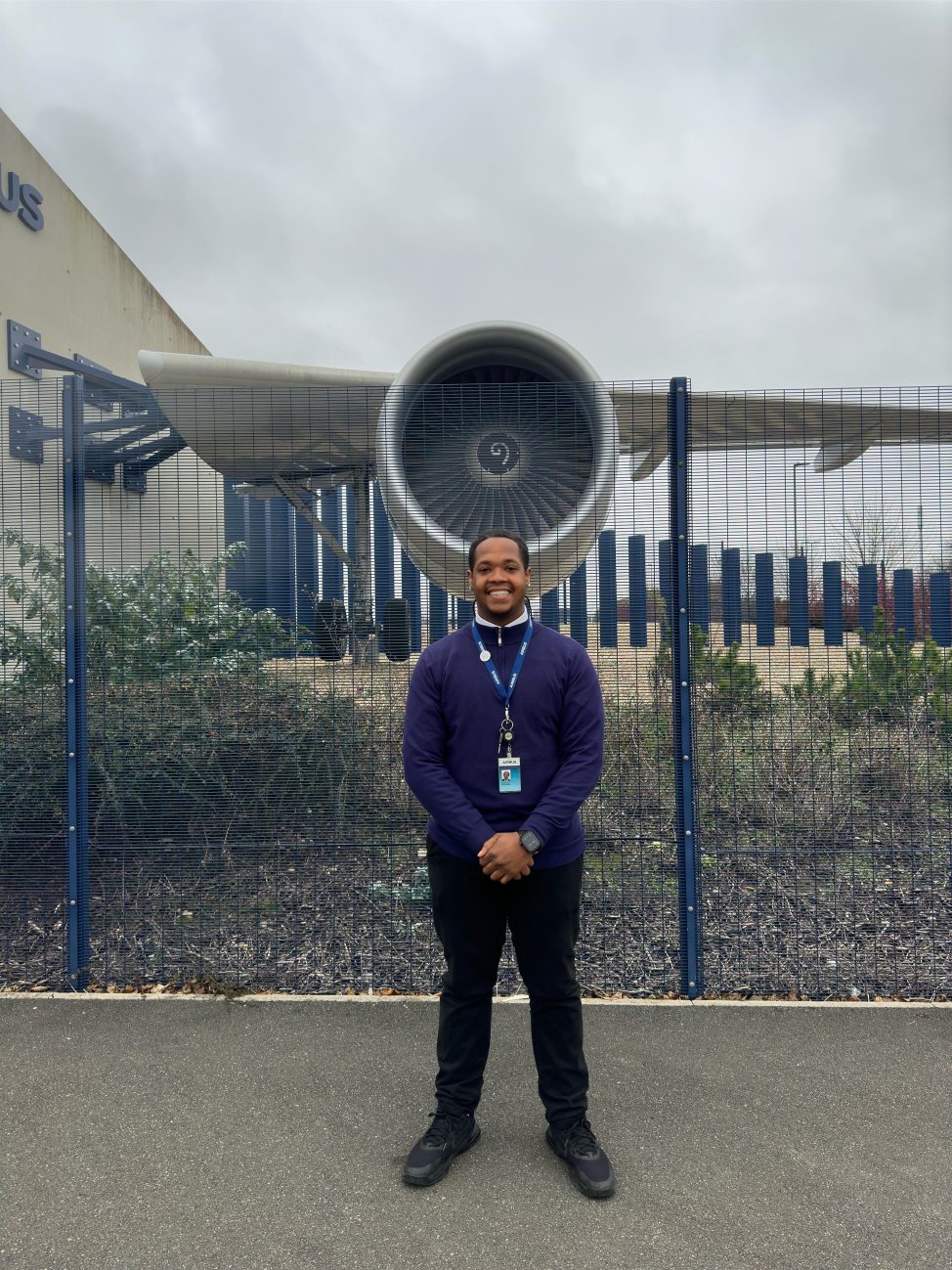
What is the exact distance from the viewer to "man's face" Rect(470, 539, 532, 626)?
84.9 inches

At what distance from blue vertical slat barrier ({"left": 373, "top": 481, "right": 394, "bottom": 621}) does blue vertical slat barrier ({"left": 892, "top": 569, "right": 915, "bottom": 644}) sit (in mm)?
1981

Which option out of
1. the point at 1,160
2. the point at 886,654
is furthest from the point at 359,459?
the point at 1,160

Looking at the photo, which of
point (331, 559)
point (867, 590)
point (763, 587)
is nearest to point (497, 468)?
point (331, 559)

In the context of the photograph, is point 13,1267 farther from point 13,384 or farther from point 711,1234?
point 13,384

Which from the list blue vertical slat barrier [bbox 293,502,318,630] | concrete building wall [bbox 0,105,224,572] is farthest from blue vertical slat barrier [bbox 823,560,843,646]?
concrete building wall [bbox 0,105,224,572]

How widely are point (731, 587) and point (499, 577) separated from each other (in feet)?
4.18

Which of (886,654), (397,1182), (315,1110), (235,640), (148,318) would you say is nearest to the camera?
(397,1182)

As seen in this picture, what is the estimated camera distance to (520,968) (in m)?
2.19

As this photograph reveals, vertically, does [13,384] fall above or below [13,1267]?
above

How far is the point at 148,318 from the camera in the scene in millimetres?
10945

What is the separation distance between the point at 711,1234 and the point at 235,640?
2.65 meters

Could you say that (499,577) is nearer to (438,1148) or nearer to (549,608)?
(549,608)

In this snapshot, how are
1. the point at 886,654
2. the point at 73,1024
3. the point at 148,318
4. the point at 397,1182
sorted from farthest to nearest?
the point at 148,318 < the point at 886,654 < the point at 73,1024 < the point at 397,1182

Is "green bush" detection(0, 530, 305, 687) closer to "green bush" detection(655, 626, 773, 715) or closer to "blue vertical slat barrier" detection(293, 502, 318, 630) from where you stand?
"blue vertical slat barrier" detection(293, 502, 318, 630)
